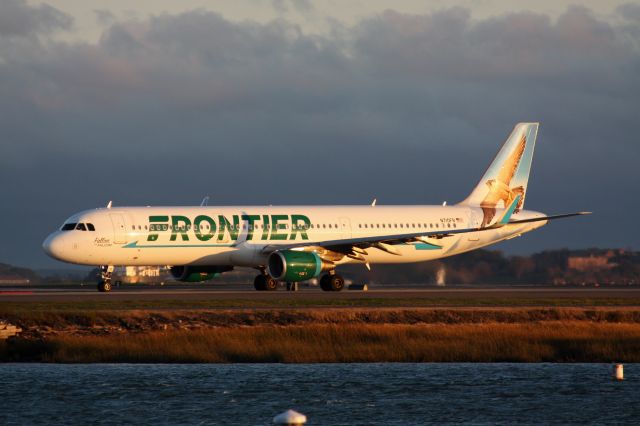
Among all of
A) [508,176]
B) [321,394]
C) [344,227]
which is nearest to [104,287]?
[344,227]

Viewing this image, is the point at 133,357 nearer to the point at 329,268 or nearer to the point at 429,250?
the point at 329,268

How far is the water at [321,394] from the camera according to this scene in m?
25.0

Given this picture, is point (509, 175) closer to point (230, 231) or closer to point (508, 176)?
point (508, 176)

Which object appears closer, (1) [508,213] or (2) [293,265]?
(2) [293,265]

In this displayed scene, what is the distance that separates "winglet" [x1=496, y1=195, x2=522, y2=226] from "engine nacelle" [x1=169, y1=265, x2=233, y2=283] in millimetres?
14446

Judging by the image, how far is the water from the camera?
2505 centimetres

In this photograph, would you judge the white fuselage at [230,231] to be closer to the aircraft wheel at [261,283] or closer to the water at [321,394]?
the aircraft wheel at [261,283]

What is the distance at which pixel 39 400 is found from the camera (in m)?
26.8

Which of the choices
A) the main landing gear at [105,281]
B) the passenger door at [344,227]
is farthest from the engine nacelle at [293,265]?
the main landing gear at [105,281]

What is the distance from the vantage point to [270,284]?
187ft

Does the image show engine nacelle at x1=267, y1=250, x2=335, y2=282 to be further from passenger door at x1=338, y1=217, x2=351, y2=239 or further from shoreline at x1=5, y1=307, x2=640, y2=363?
shoreline at x1=5, y1=307, x2=640, y2=363

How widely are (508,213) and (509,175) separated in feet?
7.55

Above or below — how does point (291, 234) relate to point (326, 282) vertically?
above

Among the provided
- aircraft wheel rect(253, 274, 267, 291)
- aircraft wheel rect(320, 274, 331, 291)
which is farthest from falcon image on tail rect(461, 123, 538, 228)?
aircraft wheel rect(253, 274, 267, 291)
